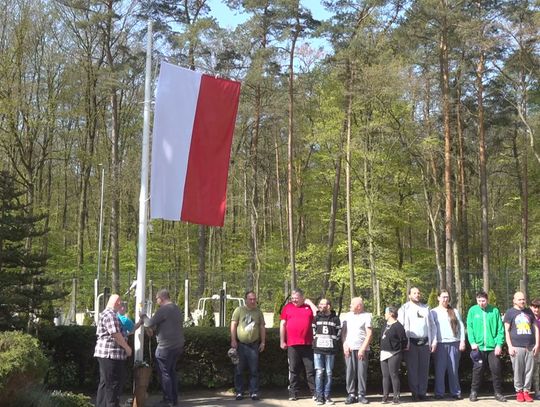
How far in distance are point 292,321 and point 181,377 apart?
2069 millimetres

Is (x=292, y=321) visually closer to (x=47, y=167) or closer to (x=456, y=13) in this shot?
(x=456, y=13)

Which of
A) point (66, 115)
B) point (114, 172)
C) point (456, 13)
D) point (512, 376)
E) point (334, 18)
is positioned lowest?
point (512, 376)

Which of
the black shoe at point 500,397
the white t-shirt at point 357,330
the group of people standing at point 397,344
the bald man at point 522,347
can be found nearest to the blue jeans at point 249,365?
the group of people standing at point 397,344

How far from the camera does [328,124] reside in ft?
85.0

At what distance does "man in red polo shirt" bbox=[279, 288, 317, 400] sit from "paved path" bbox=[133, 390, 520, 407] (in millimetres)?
332

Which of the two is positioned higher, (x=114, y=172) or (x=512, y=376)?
(x=114, y=172)

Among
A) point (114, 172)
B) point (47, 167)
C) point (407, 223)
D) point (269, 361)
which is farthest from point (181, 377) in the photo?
point (47, 167)

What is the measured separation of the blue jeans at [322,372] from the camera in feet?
28.2

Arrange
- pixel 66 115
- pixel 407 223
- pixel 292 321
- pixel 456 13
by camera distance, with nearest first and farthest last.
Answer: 1. pixel 292 321
2. pixel 456 13
3. pixel 66 115
4. pixel 407 223

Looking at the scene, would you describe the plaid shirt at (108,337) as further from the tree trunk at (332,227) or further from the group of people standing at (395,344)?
the tree trunk at (332,227)

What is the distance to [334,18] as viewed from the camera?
2419 cm

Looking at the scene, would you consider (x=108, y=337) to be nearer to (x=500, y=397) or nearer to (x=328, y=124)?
(x=500, y=397)

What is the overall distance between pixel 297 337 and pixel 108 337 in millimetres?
2817

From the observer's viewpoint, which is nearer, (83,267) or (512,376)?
(512,376)
